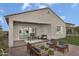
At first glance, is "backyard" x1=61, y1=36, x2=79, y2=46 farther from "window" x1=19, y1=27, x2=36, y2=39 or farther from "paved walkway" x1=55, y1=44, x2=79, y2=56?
"window" x1=19, y1=27, x2=36, y2=39

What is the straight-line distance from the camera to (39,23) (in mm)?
3082

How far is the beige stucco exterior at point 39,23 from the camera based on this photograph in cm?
303

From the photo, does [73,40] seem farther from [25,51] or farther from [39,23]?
[25,51]

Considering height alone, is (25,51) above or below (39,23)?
below

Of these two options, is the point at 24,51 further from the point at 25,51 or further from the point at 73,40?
the point at 73,40

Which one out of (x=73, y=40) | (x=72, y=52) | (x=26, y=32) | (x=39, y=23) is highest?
(x=39, y=23)

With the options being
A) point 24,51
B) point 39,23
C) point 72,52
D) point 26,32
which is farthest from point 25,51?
point 72,52

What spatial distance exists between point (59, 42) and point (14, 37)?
28.5 inches

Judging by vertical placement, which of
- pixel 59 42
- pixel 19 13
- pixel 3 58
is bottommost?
pixel 3 58

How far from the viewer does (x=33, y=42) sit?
309 cm

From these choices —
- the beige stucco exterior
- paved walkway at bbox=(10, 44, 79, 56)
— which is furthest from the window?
paved walkway at bbox=(10, 44, 79, 56)

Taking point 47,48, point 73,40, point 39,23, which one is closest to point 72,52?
point 73,40

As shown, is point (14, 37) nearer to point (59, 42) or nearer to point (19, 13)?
point (19, 13)

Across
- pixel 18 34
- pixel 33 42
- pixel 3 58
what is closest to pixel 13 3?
pixel 18 34
